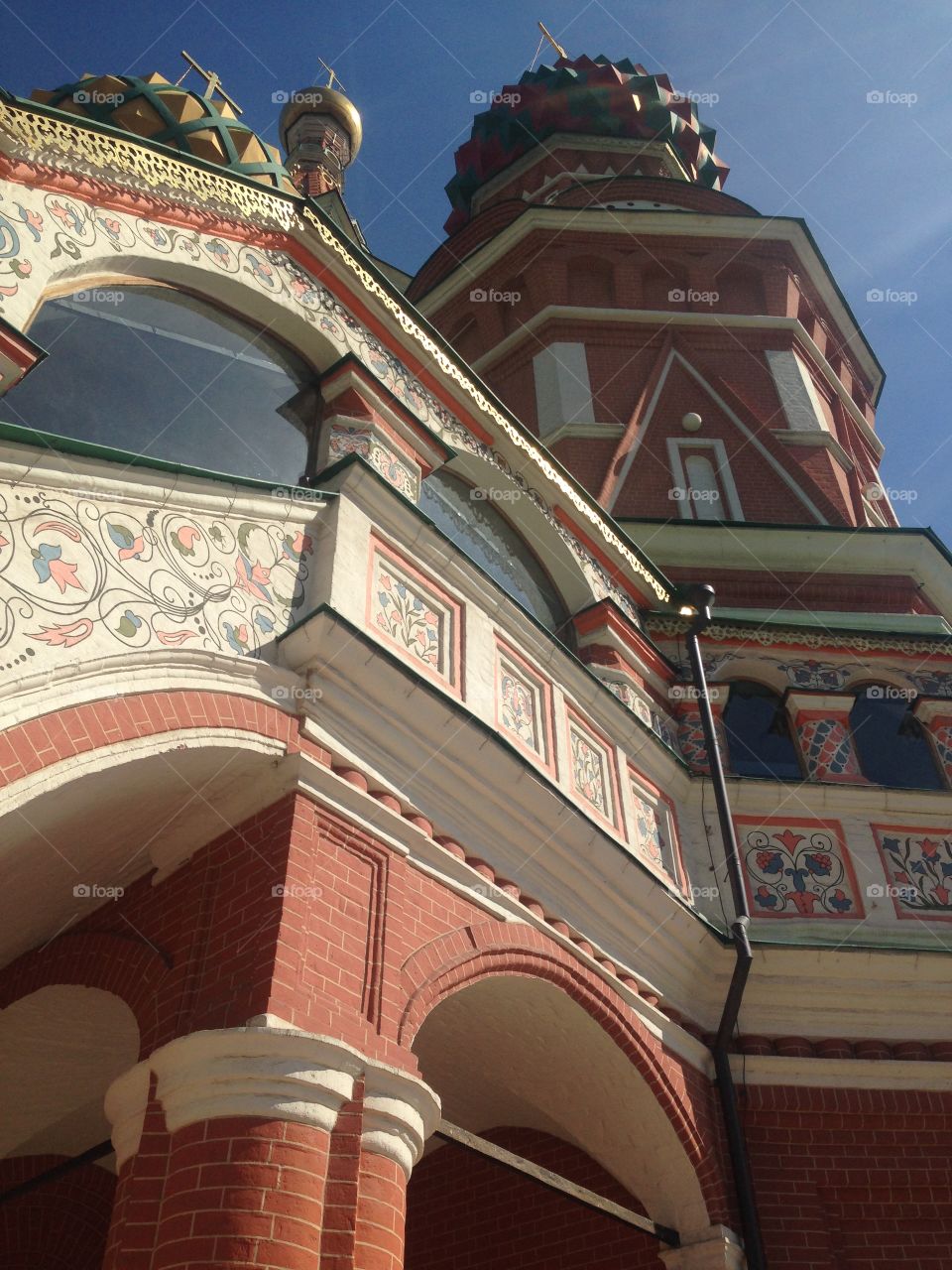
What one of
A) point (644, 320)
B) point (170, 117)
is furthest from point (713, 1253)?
point (644, 320)

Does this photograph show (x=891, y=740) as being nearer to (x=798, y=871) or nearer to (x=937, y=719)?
(x=937, y=719)

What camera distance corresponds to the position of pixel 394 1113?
14.3 feet

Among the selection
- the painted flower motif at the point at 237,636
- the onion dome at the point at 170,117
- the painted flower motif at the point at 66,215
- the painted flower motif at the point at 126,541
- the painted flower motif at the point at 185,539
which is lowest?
the painted flower motif at the point at 237,636

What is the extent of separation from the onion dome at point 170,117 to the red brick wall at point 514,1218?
6.03 meters

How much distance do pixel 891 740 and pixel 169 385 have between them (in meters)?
5.85

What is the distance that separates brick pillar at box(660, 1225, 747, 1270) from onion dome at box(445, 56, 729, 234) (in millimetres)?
18395

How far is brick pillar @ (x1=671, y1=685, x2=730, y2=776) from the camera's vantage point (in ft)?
28.1

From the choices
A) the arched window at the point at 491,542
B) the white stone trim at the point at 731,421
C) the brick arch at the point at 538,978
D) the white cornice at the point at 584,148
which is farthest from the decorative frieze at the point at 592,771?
the white cornice at the point at 584,148

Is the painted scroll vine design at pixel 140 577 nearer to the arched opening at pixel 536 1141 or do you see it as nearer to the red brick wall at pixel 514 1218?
the arched opening at pixel 536 1141

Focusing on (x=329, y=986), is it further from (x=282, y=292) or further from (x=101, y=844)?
(x=282, y=292)

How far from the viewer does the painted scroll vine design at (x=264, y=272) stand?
5422 millimetres

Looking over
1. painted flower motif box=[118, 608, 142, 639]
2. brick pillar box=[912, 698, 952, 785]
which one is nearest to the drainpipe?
brick pillar box=[912, 698, 952, 785]

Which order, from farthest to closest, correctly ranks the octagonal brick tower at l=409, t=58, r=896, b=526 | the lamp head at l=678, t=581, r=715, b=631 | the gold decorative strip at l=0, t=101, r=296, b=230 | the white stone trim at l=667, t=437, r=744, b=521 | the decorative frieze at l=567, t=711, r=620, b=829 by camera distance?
the octagonal brick tower at l=409, t=58, r=896, b=526 < the white stone trim at l=667, t=437, r=744, b=521 < the lamp head at l=678, t=581, r=715, b=631 < the decorative frieze at l=567, t=711, r=620, b=829 < the gold decorative strip at l=0, t=101, r=296, b=230

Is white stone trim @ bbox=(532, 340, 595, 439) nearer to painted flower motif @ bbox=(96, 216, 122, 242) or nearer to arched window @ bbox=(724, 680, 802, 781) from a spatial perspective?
arched window @ bbox=(724, 680, 802, 781)
